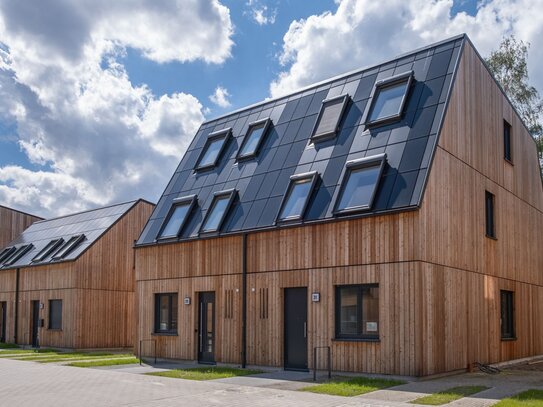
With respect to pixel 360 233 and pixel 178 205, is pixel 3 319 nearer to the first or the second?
pixel 178 205

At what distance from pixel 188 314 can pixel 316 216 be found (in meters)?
6.14

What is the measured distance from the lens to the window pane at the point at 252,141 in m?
21.3

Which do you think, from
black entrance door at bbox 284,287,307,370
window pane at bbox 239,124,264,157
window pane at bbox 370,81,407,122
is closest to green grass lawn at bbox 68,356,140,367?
black entrance door at bbox 284,287,307,370

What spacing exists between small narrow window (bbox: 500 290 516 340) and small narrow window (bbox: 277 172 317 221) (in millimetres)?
7290

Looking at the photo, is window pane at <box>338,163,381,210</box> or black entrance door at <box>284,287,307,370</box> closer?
window pane at <box>338,163,381,210</box>

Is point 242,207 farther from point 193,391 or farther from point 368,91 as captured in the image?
point 193,391

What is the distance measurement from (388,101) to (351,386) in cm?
818

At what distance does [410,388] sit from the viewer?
519 inches

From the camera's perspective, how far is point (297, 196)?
59.5 ft

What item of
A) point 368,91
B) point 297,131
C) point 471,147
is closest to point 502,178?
point 471,147

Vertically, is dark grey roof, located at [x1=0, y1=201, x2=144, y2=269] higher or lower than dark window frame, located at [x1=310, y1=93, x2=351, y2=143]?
lower

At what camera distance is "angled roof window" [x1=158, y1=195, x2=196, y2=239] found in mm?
21355

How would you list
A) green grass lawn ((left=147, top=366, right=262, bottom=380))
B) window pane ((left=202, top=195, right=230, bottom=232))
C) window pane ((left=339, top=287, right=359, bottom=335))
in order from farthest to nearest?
window pane ((left=202, top=195, right=230, bottom=232)) < green grass lawn ((left=147, top=366, right=262, bottom=380)) < window pane ((left=339, top=287, right=359, bottom=335))

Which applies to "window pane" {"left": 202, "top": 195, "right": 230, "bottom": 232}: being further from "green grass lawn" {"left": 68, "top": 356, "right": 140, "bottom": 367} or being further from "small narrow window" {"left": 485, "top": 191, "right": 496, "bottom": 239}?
"small narrow window" {"left": 485, "top": 191, "right": 496, "bottom": 239}
